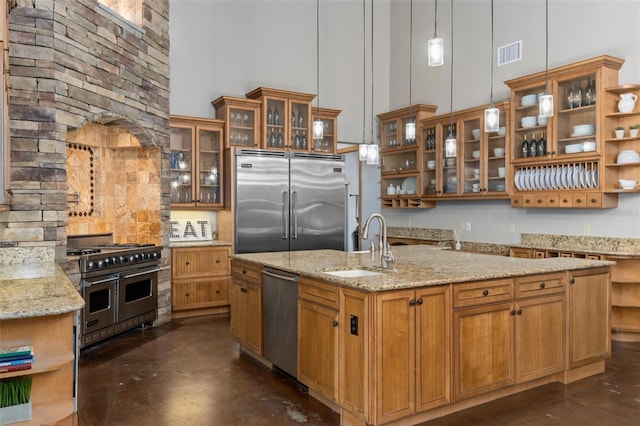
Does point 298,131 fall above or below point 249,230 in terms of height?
above

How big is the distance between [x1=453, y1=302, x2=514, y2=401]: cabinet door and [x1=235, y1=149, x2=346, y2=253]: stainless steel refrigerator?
3.89 m

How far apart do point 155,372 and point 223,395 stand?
2.84ft

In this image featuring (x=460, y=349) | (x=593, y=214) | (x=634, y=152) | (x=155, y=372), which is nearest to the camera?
(x=460, y=349)

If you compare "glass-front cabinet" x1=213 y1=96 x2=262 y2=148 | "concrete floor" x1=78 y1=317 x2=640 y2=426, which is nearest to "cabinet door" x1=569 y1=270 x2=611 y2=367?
"concrete floor" x1=78 y1=317 x2=640 y2=426

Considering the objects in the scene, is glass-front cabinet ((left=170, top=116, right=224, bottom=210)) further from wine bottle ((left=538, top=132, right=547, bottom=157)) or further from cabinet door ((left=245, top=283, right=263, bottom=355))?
wine bottle ((left=538, top=132, right=547, bottom=157))

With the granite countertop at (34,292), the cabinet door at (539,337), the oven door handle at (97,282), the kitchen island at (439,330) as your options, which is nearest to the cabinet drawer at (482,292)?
the kitchen island at (439,330)

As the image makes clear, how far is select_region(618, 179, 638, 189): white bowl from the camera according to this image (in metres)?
5.05

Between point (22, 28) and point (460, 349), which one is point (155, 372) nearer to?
point (460, 349)

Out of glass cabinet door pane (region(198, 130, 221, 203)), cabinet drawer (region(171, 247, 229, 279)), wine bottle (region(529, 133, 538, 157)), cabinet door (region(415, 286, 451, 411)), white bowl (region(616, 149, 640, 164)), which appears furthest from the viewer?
glass cabinet door pane (region(198, 130, 221, 203))

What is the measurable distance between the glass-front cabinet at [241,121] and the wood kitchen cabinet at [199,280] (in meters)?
1.54

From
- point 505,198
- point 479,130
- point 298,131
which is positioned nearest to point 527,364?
point 505,198

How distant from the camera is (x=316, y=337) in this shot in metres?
3.39

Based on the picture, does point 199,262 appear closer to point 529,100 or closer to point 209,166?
point 209,166

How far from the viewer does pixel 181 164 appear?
6613 millimetres
